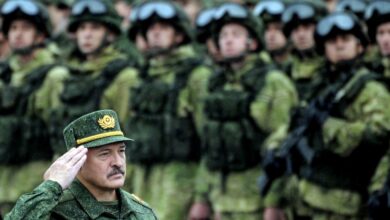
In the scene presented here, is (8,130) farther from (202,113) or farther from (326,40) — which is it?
(326,40)

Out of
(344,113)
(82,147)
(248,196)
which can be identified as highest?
(82,147)

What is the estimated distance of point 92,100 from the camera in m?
12.6

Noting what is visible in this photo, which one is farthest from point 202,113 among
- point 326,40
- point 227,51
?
point 326,40

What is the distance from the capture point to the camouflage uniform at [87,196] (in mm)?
6285

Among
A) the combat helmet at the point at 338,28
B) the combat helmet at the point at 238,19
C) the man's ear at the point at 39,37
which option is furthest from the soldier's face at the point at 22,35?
the combat helmet at the point at 338,28

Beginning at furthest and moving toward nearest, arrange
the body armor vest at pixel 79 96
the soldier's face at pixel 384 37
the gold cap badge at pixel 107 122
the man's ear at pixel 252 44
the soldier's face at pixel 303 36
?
the body armor vest at pixel 79 96
the soldier's face at pixel 303 36
the man's ear at pixel 252 44
the soldier's face at pixel 384 37
the gold cap badge at pixel 107 122

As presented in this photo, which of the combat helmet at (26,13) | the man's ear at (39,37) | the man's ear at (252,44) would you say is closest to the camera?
the man's ear at (252,44)

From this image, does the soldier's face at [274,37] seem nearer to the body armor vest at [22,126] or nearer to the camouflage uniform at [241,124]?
the camouflage uniform at [241,124]

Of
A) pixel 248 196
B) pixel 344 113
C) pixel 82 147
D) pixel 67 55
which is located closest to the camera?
pixel 82 147

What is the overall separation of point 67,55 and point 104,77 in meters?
0.98

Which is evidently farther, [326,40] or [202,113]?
[202,113]

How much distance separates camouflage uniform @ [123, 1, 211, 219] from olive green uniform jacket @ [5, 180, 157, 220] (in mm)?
5296

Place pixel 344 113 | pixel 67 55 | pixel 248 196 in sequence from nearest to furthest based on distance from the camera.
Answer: pixel 344 113, pixel 248 196, pixel 67 55

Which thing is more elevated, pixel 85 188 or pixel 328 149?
pixel 85 188
